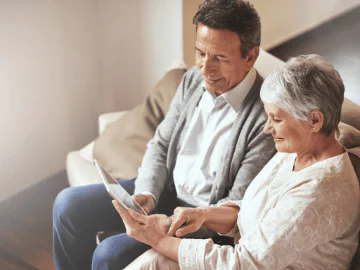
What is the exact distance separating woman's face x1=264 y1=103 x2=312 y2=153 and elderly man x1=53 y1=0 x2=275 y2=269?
24cm

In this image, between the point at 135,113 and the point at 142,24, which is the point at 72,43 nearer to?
the point at 142,24

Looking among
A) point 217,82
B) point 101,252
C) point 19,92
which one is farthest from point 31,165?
point 217,82

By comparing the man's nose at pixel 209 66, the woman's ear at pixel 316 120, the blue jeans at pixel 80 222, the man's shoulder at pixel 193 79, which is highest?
the man's nose at pixel 209 66

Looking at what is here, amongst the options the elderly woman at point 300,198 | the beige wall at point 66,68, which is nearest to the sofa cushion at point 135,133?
the beige wall at point 66,68

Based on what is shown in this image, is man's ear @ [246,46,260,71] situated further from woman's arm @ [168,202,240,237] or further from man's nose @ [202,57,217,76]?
woman's arm @ [168,202,240,237]

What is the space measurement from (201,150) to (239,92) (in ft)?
0.78

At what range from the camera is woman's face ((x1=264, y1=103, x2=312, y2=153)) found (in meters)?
1.06

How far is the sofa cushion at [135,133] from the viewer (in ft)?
6.38

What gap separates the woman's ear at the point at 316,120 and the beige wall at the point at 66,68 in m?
1.44

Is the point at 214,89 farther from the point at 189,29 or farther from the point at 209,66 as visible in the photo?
the point at 189,29

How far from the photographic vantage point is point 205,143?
149 centimetres

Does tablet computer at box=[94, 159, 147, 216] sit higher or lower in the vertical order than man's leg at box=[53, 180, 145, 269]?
higher

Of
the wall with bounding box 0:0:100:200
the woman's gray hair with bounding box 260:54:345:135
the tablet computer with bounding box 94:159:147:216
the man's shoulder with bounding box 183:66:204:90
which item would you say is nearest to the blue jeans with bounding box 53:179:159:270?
the tablet computer with bounding box 94:159:147:216

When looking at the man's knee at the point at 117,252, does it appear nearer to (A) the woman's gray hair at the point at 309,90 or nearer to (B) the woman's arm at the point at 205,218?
(B) the woman's arm at the point at 205,218
